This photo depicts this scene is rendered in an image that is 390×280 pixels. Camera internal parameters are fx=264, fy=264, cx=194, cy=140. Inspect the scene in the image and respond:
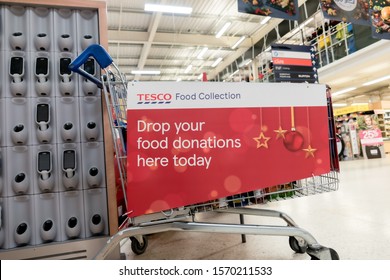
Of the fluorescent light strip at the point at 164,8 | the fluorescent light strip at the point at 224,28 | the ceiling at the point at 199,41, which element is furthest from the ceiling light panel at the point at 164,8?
the fluorescent light strip at the point at 224,28

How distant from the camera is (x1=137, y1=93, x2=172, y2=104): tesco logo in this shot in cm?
135

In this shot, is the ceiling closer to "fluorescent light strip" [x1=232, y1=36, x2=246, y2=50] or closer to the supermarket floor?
"fluorescent light strip" [x1=232, y1=36, x2=246, y2=50]

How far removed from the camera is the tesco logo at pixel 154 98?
1346 mm

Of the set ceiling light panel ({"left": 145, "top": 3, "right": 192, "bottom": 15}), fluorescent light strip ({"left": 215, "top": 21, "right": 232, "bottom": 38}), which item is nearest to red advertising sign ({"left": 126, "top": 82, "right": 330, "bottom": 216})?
ceiling light panel ({"left": 145, "top": 3, "right": 192, "bottom": 15})

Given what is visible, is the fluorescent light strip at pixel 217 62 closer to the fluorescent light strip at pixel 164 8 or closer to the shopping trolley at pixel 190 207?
the fluorescent light strip at pixel 164 8

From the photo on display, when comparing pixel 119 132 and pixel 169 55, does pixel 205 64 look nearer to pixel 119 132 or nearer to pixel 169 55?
pixel 169 55

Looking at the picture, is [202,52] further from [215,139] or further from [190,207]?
[190,207]

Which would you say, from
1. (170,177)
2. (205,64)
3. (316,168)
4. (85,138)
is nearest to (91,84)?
(85,138)

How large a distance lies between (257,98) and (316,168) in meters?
0.53

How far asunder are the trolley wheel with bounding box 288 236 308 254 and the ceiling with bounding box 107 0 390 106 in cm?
759

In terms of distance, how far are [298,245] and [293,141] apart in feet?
2.28

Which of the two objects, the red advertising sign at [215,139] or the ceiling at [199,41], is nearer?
the red advertising sign at [215,139]

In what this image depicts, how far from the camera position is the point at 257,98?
1.42m

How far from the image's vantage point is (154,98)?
4.44 ft
